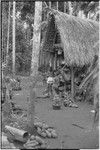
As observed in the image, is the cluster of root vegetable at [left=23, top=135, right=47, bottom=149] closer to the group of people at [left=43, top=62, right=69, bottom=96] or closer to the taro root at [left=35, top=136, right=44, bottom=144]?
the taro root at [left=35, top=136, right=44, bottom=144]

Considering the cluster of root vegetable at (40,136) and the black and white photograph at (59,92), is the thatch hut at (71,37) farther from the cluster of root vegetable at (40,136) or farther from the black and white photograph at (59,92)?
the cluster of root vegetable at (40,136)

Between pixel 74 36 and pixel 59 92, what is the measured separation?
81.4 inches

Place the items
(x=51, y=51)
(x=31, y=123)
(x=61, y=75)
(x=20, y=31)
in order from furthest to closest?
1. (x=20, y=31)
2. (x=51, y=51)
3. (x=61, y=75)
4. (x=31, y=123)

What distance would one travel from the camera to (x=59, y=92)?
31.9 feet

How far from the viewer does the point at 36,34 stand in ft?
17.3

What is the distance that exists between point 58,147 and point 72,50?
16.1 ft

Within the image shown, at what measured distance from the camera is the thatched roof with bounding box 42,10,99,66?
348 inches

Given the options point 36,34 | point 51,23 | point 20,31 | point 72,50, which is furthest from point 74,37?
point 20,31

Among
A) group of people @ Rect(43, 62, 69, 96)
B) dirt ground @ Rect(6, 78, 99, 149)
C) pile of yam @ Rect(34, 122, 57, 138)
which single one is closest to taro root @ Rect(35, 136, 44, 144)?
dirt ground @ Rect(6, 78, 99, 149)

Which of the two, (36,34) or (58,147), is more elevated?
(36,34)

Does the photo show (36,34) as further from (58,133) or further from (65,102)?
(65,102)

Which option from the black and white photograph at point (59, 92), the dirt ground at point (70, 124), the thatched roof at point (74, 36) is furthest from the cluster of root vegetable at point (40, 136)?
the thatched roof at point (74, 36)

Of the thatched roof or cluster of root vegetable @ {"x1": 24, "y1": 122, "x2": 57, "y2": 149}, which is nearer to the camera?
cluster of root vegetable @ {"x1": 24, "y1": 122, "x2": 57, "y2": 149}

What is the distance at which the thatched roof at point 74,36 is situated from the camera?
8844 millimetres
